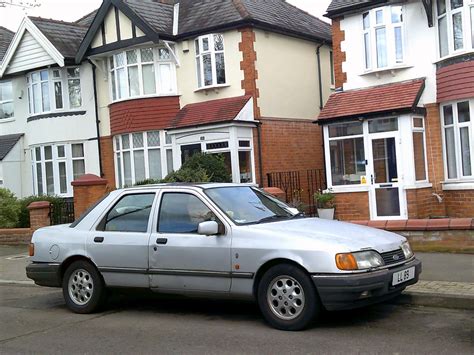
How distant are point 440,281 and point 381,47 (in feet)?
30.0

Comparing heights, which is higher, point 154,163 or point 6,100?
point 6,100

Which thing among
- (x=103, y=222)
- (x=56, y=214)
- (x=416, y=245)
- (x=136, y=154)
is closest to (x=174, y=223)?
(x=103, y=222)

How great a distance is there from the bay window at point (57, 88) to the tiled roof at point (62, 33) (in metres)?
0.79

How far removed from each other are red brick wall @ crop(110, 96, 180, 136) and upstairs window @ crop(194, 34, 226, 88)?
1.34 m

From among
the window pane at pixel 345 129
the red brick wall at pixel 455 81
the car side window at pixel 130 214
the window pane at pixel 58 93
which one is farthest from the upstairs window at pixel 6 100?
the car side window at pixel 130 214

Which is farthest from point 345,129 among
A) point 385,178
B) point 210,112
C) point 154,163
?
point 154,163

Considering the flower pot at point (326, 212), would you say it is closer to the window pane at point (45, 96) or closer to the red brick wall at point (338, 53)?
the red brick wall at point (338, 53)

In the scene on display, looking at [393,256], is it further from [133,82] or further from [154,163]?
[133,82]

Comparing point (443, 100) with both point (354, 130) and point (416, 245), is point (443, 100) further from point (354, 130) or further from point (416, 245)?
point (416, 245)

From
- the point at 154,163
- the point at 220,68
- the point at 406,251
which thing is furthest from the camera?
the point at 154,163

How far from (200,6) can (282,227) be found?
14.9 metres

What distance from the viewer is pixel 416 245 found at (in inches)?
426

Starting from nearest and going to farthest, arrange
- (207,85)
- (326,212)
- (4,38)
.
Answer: (326,212)
(207,85)
(4,38)

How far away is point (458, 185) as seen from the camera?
1442cm
